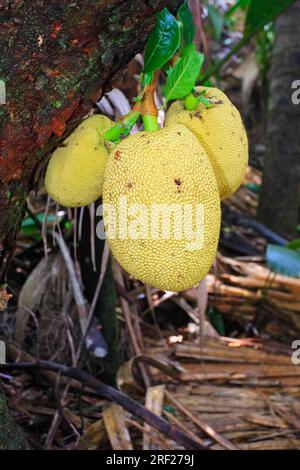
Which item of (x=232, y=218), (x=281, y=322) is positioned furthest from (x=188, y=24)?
(x=232, y=218)

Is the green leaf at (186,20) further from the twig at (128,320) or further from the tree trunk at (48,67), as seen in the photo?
the twig at (128,320)

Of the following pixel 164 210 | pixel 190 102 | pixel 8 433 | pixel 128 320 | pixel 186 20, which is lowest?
pixel 128 320

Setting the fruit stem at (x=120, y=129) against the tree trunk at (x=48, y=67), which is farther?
the fruit stem at (x=120, y=129)

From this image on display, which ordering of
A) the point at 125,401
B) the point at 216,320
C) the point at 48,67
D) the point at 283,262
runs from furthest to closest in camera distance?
the point at 216,320 → the point at 283,262 → the point at 125,401 → the point at 48,67

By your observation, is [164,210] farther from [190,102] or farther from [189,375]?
[189,375]

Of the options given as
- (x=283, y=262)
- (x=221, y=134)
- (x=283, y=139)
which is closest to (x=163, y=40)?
(x=221, y=134)

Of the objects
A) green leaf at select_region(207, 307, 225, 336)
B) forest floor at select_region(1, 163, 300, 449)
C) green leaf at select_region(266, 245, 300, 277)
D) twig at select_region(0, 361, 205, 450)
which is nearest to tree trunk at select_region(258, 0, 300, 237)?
forest floor at select_region(1, 163, 300, 449)

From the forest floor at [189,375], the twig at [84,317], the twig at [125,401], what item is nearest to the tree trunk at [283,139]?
the forest floor at [189,375]

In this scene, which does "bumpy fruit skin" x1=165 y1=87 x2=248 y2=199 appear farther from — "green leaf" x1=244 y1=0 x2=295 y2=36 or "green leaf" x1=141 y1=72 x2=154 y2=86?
"green leaf" x1=244 y1=0 x2=295 y2=36
